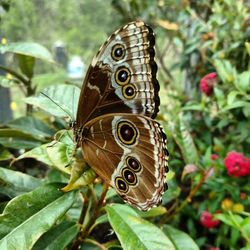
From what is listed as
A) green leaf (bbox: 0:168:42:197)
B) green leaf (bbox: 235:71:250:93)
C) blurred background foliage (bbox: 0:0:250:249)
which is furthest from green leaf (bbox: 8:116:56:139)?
green leaf (bbox: 235:71:250:93)

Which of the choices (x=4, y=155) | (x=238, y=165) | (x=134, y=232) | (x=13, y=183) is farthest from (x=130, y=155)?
(x=238, y=165)

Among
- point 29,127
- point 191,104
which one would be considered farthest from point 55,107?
point 191,104

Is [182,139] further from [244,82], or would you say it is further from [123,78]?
[123,78]

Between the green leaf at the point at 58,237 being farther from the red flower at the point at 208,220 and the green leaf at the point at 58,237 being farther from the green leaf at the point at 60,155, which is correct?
the red flower at the point at 208,220

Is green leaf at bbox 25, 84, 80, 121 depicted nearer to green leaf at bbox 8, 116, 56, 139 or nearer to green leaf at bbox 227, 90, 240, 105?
Result: green leaf at bbox 8, 116, 56, 139

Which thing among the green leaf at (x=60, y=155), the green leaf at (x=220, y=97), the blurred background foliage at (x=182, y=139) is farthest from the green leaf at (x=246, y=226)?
the green leaf at (x=220, y=97)

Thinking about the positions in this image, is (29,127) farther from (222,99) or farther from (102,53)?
(222,99)
